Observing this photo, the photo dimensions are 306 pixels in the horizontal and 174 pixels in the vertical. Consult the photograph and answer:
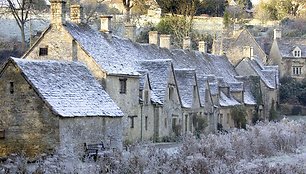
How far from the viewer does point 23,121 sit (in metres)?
38.5

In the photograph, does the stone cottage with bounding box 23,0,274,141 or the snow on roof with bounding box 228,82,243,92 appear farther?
the snow on roof with bounding box 228,82,243,92

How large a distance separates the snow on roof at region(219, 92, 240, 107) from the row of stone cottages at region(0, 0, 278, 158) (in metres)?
0.16

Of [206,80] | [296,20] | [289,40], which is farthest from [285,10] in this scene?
[206,80]

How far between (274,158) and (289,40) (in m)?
63.3

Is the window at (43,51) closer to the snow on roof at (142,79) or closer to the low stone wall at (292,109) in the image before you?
the snow on roof at (142,79)

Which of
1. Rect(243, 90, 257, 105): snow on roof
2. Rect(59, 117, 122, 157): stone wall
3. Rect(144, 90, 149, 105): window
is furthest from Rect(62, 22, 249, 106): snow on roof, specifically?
Rect(59, 117, 122, 157): stone wall

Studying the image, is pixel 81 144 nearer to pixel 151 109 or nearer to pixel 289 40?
pixel 151 109

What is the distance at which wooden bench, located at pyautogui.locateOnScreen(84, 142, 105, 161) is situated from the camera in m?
36.9

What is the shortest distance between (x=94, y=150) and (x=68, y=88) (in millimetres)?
3714

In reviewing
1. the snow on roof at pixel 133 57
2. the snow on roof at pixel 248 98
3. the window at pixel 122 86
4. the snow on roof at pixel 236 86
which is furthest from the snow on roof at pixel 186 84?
the snow on roof at pixel 248 98

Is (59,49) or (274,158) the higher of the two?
(59,49)

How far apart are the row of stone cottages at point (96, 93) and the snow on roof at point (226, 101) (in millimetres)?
158

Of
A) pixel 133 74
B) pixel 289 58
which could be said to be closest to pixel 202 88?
pixel 133 74

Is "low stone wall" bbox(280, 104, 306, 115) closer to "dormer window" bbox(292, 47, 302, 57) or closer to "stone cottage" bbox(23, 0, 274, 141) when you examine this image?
"dormer window" bbox(292, 47, 302, 57)
